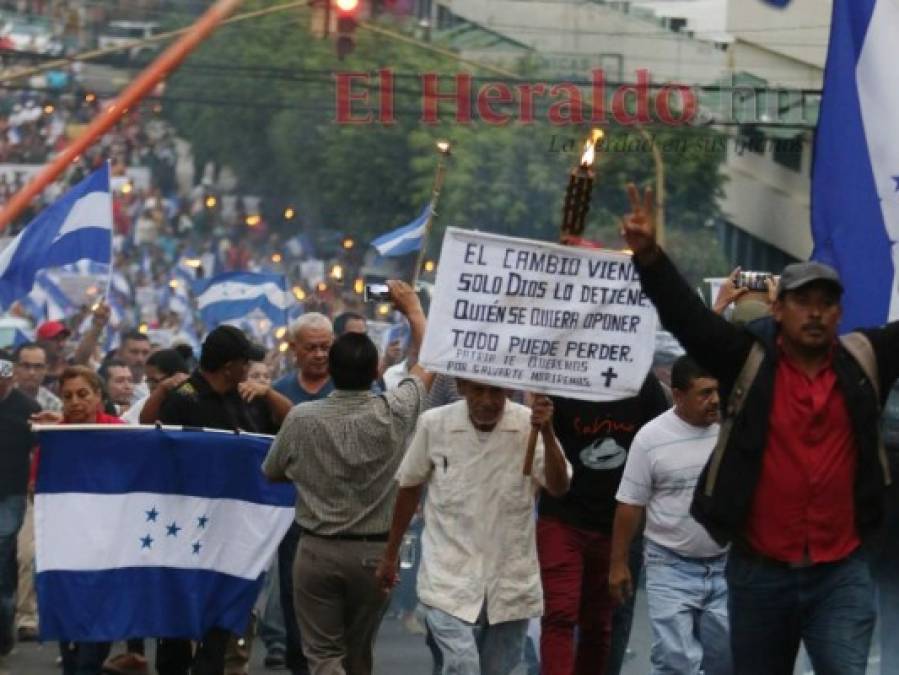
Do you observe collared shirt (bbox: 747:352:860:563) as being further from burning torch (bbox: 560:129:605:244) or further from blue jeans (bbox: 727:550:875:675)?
burning torch (bbox: 560:129:605:244)

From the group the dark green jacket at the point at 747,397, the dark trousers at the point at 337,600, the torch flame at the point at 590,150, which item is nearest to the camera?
the dark green jacket at the point at 747,397

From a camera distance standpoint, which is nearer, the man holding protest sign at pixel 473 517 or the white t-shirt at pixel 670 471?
the man holding protest sign at pixel 473 517

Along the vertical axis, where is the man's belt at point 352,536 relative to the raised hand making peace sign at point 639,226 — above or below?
below

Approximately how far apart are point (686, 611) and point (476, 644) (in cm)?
80

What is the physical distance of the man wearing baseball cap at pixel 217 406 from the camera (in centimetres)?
1030

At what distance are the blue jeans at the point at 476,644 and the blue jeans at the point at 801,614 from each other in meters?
2.06

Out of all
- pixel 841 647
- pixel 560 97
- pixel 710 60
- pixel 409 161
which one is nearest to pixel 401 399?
pixel 841 647

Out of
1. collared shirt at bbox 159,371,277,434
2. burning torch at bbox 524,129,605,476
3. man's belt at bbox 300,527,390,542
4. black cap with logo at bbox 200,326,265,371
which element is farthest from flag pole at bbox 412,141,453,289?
burning torch at bbox 524,129,605,476

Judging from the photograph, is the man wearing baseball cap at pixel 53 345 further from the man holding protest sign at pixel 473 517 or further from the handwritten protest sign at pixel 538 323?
the handwritten protest sign at pixel 538 323

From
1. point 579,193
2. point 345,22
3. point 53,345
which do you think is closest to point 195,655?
point 579,193

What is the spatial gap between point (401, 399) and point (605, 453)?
0.83 m

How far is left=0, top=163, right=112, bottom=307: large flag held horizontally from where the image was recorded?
14.0 metres

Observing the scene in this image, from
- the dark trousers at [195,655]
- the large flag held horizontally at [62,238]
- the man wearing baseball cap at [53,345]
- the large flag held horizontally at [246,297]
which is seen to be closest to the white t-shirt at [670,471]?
the dark trousers at [195,655]

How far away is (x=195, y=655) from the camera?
34.5 ft
